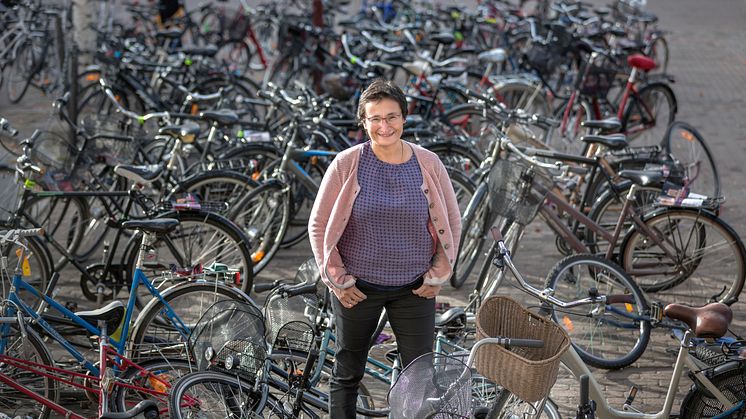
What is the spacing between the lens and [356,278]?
164 inches

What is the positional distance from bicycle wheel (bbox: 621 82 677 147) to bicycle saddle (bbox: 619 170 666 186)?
11.4 ft

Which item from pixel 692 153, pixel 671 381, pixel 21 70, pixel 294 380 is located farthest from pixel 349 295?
pixel 21 70

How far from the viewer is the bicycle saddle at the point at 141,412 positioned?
3811mm

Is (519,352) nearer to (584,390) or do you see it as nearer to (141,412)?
(584,390)

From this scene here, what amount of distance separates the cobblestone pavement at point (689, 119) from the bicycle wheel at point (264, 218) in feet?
0.75

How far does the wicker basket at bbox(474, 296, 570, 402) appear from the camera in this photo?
3535 mm

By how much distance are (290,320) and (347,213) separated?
2.70ft

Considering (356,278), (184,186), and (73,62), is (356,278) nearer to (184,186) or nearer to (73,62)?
(184,186)

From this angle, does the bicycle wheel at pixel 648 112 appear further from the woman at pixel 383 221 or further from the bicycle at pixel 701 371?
the woman at pixel 383 221

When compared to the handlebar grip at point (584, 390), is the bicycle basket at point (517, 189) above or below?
below

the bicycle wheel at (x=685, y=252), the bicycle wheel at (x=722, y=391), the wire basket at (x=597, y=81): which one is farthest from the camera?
the wire basket at (x=597, y=81)

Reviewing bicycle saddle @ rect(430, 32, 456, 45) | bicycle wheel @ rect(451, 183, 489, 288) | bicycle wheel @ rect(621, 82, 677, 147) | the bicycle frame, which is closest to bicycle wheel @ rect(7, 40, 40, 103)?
bicycle saddle @ rect(430, 32, 456, 45)

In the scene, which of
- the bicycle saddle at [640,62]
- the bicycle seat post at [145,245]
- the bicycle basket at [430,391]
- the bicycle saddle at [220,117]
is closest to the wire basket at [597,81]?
the bicycle saddle at [640,62]

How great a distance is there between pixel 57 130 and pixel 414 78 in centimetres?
376
